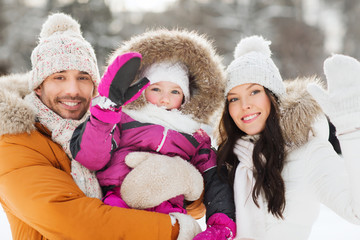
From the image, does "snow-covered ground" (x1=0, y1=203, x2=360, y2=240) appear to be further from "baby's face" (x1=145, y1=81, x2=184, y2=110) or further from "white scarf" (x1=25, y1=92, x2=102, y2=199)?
"baby's face" (x1=145, y1=81, x2=184, y2=110)

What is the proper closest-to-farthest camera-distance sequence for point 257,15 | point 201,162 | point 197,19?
point 201,162 → point 257,15 → point 197,19

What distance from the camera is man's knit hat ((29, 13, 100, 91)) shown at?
7.90 ft

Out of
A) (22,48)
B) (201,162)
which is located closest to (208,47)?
(201,162)

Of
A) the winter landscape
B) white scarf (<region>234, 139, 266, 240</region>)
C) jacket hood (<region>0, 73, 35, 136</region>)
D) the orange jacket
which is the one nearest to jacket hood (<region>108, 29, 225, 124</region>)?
white scarf (<region>234, 139, 266, 240</region>)

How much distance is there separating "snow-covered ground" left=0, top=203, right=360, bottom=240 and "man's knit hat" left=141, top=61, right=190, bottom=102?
2649 mm

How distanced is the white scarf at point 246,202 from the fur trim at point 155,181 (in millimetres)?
339

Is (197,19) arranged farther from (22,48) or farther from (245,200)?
(245,200)

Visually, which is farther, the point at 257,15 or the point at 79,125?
the point at 257,15

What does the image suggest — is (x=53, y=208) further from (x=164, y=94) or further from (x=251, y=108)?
(x=251, y=108)

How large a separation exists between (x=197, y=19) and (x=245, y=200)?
1916 cm

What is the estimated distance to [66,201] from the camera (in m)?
1.82

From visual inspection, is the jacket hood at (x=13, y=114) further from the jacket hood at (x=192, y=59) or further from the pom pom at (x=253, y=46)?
the pom pom at (x=253, y=46)

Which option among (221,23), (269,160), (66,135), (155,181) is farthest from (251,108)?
(221,23)

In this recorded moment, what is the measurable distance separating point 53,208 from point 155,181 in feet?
2.02
